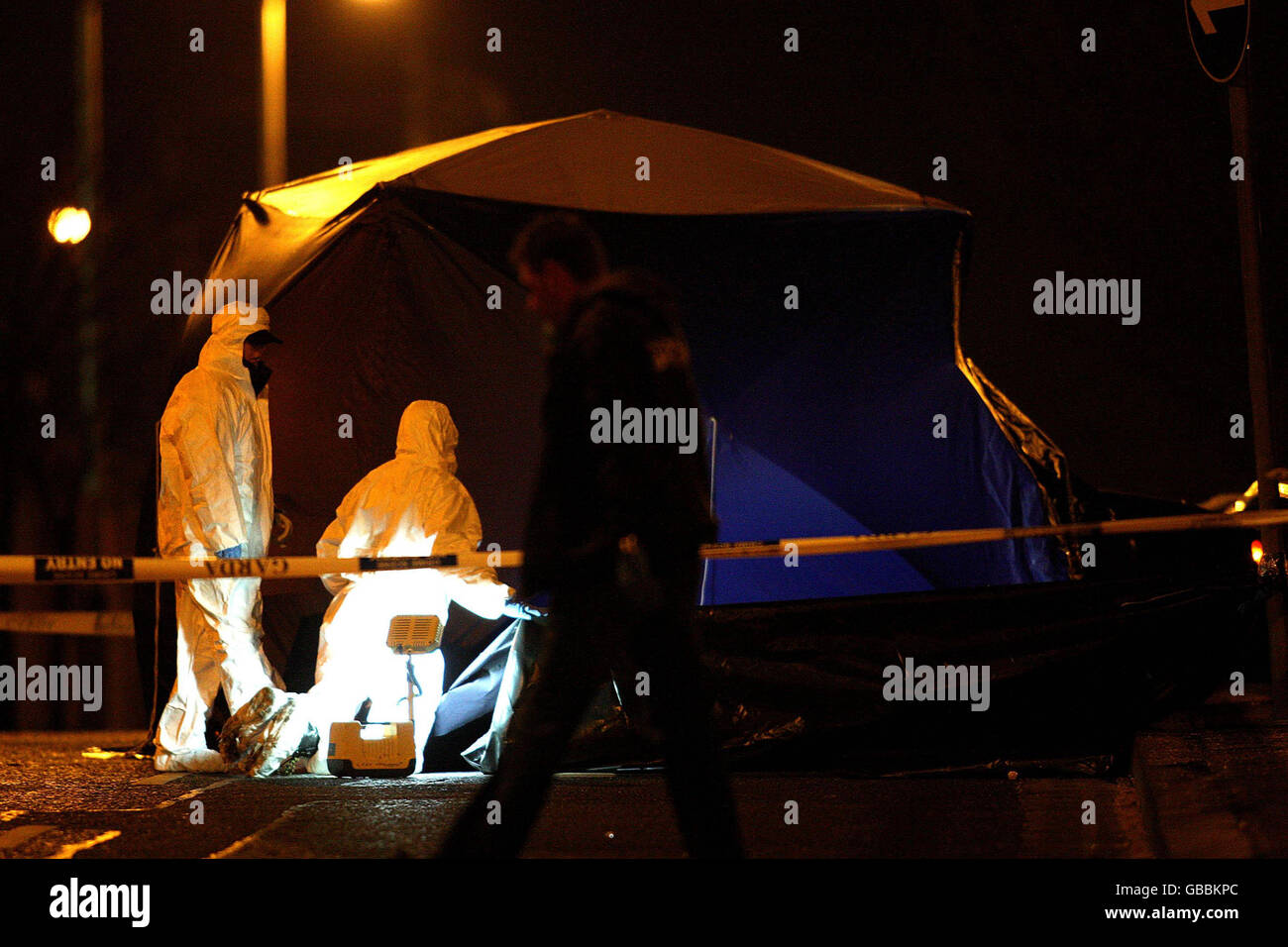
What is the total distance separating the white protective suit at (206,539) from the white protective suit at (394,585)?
0.45 metres

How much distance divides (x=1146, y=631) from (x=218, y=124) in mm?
9741

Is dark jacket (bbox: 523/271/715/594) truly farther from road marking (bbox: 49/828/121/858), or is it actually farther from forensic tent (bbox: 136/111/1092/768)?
forensic tent (bbox: 136/111/1092/768)

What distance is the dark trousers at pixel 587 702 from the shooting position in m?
3.29

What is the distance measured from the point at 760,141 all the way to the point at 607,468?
10553mm

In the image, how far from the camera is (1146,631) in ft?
19.5

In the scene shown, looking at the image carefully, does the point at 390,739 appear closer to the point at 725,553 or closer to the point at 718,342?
the point at 725,553

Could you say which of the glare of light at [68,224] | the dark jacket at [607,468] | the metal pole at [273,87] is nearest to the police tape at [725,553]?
the dark jacket at [607,468]

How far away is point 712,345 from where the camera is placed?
306 inches

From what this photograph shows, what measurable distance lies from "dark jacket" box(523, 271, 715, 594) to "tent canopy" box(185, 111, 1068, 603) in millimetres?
4187

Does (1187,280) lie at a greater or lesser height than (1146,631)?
greater

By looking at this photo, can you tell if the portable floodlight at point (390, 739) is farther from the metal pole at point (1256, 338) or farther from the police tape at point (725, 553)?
the metal pole at point (1256, 338)
